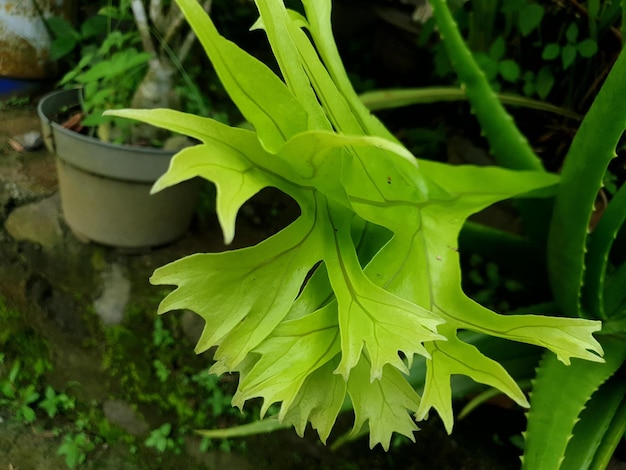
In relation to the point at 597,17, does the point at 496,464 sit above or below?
below

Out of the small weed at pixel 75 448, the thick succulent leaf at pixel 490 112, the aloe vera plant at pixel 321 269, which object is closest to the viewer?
the aloe vera plant at pixel 321 269

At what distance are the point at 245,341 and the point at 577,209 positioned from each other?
0.47 metres

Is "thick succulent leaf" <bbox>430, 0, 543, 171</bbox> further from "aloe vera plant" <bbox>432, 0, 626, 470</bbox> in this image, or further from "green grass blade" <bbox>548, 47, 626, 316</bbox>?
"green grass blade" <bbox>548, 47, 626, 316</bbox>

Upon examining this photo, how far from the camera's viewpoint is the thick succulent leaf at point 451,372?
0.51 meters

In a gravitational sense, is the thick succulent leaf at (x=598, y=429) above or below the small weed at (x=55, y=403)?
above

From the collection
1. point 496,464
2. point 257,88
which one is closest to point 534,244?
point 496,464

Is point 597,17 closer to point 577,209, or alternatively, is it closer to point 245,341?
point 577,209

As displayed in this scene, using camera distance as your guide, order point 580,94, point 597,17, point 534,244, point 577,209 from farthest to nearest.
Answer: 1. point 580,94
2. point 597,17
3. point 534,244
4. point 577,209

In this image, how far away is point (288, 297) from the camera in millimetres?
500

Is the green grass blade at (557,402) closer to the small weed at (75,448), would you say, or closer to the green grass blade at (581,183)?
the green grass blade at (581,183)

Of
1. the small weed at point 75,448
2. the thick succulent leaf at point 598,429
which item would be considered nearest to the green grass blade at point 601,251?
the thick succulent leaf at point 598,429

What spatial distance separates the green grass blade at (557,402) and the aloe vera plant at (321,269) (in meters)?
0.16

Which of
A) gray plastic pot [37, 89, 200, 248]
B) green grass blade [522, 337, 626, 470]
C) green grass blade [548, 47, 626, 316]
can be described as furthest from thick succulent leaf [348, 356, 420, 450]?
gray plastic pot [37, 89, 200, 248]

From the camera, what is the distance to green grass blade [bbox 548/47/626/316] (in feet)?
2.03
